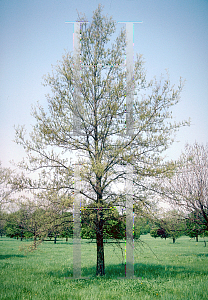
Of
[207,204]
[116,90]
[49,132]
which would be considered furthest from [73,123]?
[207,204]

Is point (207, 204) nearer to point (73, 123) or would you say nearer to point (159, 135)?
point (159, 135)

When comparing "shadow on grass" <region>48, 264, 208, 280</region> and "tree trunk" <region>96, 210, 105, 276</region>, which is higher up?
"tree trunk" <region>96, 210, 105, 276</region>

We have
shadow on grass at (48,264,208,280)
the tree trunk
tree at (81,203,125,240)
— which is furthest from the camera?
shadow on grass at (48,264,208,280)

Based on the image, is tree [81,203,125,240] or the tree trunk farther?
the tree trunk

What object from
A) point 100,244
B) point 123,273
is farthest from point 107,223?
point 123,273

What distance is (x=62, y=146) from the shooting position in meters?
8.11

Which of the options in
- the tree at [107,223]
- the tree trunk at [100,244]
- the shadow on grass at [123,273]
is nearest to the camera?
the tree at [107,223]

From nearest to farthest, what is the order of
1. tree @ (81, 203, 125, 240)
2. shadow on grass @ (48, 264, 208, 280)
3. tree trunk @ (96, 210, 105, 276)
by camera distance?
tree @ (81, 203, 125, 240) → tree trunk @ (96, 210, 105, 276) → shadow on grass @ (48, 264, 208, 280)

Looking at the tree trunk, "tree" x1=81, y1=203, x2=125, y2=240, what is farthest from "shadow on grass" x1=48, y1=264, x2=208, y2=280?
"tree" x1=81, y1=203, x2=125, y2=240

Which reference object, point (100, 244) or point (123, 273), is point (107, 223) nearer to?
point (100, 244)

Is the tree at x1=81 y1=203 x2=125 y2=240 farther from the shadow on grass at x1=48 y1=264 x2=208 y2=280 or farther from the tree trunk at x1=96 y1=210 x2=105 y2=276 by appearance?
the shadow on grass at x1=48 y1=264 x2=208 y2=280

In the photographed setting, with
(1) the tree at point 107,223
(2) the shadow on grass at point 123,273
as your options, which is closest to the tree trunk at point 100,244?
(1) the tree at point 107,223

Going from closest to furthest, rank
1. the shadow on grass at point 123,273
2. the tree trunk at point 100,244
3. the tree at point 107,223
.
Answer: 1. the tree at point 107,223
2. the tree trunk at point 100,244
3. the shadow on grass at point 123,273

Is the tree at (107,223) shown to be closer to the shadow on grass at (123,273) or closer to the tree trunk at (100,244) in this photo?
the tree trunk at (100,244)
